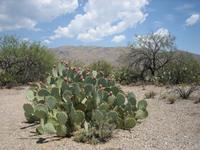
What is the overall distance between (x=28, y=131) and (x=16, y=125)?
3.36 feet

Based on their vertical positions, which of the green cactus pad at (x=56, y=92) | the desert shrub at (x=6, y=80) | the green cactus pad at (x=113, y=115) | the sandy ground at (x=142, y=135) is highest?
the desert shrub at (x=6, y=80)

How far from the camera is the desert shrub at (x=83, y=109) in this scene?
8852mm

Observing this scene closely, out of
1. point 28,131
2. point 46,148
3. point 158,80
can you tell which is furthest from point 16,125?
point 158,80

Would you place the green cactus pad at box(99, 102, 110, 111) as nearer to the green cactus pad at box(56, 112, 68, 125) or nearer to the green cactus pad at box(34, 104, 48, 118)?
the green cactus pad at box(56, 112, 68, 125)

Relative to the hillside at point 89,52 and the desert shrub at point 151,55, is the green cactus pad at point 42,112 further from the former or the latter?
the hillside at point 89,52

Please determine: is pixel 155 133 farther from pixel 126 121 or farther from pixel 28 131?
pixel 28 131

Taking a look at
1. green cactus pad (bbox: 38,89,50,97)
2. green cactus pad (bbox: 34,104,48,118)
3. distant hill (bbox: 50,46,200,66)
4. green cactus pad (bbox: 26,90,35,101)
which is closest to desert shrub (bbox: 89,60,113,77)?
green cactus pad (bbox: 26,90,35,101)

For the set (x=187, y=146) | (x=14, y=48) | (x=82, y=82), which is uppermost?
(x=14, y=48)

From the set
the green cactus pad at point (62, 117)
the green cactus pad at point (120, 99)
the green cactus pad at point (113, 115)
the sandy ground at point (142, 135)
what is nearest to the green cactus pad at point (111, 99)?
the green cactus pad at point (120, 99)

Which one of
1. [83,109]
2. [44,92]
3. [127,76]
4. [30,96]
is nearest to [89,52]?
[127,76]

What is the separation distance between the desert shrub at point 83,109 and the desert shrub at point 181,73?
1259 centimetres

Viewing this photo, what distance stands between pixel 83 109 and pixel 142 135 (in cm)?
186

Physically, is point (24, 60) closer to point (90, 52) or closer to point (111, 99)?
point (111, 99)

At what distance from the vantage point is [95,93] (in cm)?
980
